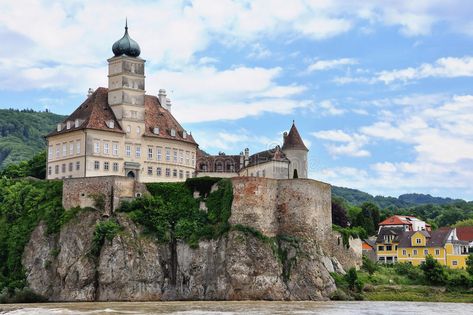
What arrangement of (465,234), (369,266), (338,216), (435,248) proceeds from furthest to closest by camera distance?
(338,216) < (465,234) < (435,248) < (369,266)

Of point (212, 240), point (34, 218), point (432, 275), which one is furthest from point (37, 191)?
point (432, 275)

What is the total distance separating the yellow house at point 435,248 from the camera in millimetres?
92625

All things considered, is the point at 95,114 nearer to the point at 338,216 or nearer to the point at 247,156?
the point at 247,156

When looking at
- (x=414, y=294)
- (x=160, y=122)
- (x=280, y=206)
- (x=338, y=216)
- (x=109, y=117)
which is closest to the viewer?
(x=414, y=294)

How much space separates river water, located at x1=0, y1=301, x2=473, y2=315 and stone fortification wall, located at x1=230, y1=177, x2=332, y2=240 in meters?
8.59

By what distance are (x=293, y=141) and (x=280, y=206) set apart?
14436 mm

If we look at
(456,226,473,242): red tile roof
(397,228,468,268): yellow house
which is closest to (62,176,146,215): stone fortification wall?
(397,228,468,268): yellow house

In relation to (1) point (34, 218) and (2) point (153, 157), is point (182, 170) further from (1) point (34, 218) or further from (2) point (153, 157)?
(1) point (34, 218)

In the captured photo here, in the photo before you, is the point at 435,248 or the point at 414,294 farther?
the point at 435,248

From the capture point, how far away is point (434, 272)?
7938cm

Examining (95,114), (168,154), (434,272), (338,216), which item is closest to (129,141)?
(95,114)

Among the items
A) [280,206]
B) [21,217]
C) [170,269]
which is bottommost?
[170,269]

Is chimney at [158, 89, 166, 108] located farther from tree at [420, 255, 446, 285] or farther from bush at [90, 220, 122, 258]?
tree at [420, 255, 446, 285]

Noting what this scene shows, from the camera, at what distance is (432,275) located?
79562 mm
